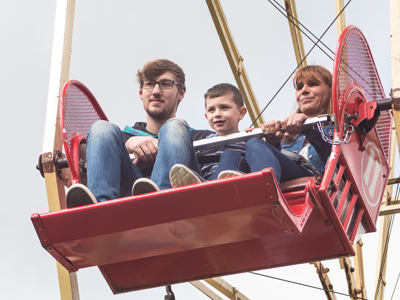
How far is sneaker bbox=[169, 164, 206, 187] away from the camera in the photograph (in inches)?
172

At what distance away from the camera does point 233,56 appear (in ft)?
31.5

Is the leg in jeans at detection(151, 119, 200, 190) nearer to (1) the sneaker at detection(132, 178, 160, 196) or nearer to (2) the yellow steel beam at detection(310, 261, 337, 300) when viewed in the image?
(1) the sneaker at detection(132, 178, 160, 196)

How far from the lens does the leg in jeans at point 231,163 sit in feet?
16.2

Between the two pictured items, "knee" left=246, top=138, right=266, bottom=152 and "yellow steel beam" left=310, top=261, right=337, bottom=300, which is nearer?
"knee" left=246, top=138, right=266, bottom=152

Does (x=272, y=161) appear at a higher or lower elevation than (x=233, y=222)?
higher

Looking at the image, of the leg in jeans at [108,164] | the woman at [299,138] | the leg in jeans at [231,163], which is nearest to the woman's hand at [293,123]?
the woman at [299,138]

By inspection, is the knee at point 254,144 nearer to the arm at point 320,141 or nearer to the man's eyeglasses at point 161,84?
the arm at point 320,141

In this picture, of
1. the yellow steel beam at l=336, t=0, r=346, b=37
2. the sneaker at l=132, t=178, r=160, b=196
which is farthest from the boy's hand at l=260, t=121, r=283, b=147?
the yellow steel beam at l=336, t=0, r=346, b=37

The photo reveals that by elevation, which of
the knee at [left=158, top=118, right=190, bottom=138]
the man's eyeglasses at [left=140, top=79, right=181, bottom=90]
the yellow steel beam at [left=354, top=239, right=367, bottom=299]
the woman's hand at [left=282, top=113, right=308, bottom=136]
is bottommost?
the yellow steel beam at [left=354, top=239, right=367, bottom=299]

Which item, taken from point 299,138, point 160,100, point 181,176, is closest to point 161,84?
point 160,100

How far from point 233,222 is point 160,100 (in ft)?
5.32

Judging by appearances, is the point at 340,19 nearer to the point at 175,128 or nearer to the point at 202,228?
the point at 175,128

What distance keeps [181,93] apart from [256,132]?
97 cm

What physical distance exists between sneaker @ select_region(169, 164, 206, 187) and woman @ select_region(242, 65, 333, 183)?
1.82 feet
